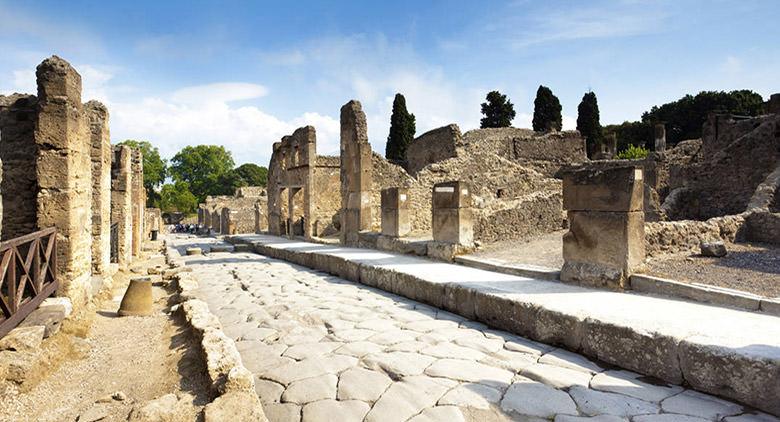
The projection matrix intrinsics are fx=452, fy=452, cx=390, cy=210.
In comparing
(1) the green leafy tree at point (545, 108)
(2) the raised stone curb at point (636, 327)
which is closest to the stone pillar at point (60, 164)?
(2) the raised stone curb at point (636, 327)

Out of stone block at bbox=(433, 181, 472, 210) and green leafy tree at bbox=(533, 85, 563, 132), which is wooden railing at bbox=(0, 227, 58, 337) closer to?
stone block at bbox=(433, 181, 472, 210)

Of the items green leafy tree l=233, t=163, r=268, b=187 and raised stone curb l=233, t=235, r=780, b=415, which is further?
green leafy tree l=233, t=163, r=268, b=187

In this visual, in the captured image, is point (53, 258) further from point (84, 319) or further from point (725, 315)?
point (725, 315)

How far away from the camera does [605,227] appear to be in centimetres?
552

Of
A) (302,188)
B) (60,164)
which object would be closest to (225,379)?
(60,164)

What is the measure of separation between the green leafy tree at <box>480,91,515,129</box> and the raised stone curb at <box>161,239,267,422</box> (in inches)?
1662

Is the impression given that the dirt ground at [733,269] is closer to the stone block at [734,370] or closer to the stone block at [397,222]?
the stone block at [734,370]


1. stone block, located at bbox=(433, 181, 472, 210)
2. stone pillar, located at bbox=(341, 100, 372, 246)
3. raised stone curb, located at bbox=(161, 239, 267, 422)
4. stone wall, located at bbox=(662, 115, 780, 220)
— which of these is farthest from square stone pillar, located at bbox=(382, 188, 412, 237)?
stone wall, located at bbox=(662, 115, 780, 220)

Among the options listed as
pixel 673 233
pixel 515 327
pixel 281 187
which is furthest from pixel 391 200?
pixel 281 187

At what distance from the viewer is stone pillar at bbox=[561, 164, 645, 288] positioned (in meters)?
5.30

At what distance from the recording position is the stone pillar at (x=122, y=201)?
11.0 metres

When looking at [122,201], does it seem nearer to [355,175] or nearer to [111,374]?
[355,175]

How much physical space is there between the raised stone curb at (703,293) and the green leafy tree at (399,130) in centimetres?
3485

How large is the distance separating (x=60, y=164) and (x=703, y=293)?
740 cm
